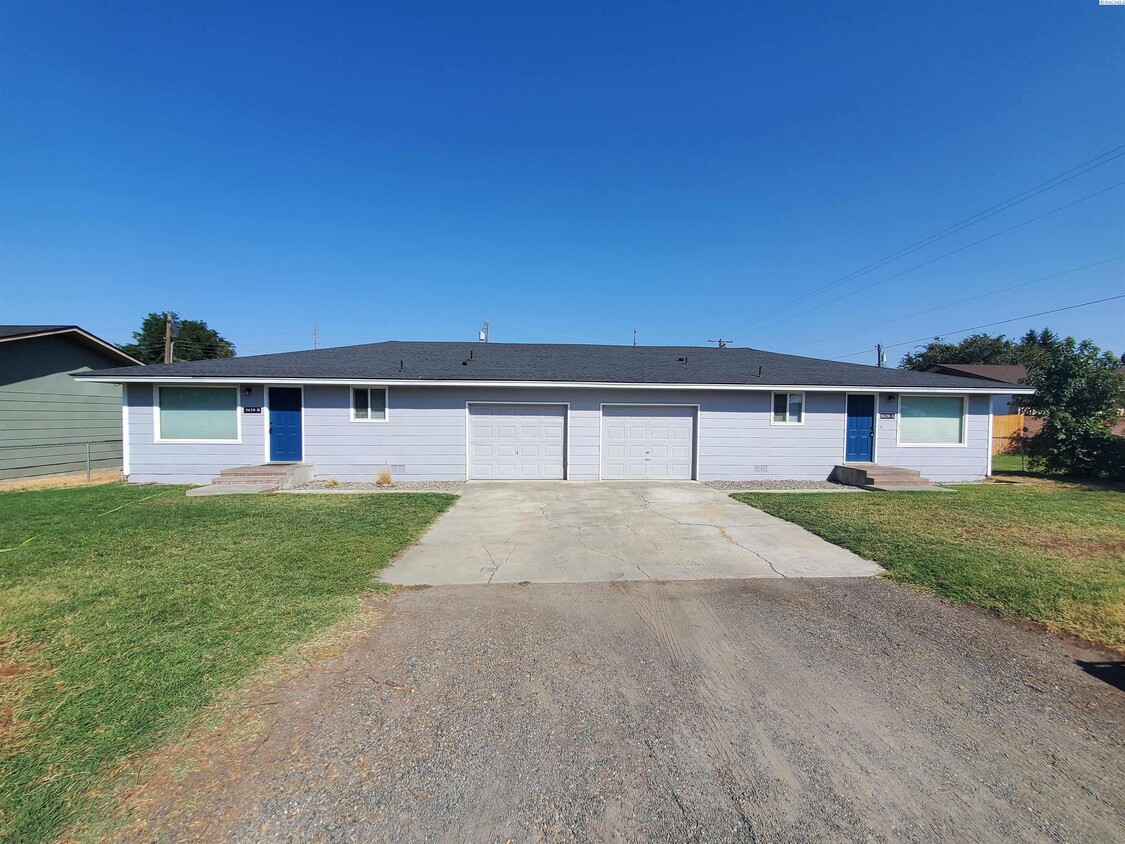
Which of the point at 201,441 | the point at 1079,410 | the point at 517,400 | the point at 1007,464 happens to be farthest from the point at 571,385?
the point at 1007,464

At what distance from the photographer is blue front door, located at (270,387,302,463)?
37.5 ft

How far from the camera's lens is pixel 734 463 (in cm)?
1222

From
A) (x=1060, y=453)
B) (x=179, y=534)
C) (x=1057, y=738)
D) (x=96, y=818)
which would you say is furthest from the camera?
(x=1060, y=453)

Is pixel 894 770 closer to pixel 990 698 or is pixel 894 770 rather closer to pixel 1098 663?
pixel 990 698

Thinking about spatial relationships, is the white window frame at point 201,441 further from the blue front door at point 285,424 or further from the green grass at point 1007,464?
the green grass at point 1007,464

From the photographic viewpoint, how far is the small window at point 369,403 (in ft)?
37.9

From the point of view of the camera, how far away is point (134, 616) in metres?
3.70

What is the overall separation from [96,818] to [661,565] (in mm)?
4622

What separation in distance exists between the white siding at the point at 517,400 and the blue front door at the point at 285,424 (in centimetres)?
25

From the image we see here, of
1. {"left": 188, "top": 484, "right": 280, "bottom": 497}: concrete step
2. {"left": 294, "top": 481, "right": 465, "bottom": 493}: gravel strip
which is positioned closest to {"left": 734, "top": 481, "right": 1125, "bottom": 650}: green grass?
{"left": 294, "top": 481, "right": 465, "bottom": 493}: gravel strip

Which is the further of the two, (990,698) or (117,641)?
(117,641)

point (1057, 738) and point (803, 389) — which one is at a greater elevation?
point (803, 389)

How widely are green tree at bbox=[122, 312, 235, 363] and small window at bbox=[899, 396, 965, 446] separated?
47.5 meters

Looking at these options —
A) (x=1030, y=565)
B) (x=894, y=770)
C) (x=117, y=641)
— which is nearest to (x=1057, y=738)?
(x=894, y=770)
